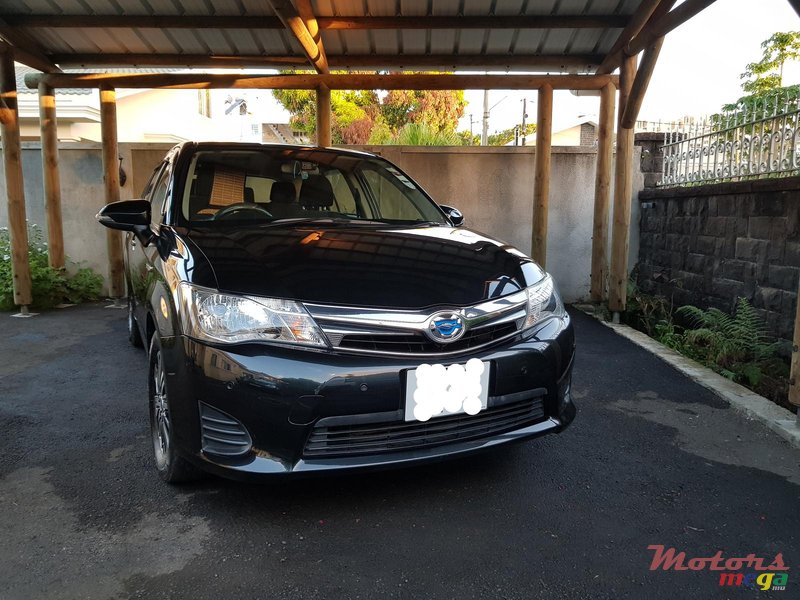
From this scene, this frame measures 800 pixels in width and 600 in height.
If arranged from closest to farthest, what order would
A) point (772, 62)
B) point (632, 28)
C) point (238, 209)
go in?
point (238, 209)
point (632, 28)
point (772, 62)

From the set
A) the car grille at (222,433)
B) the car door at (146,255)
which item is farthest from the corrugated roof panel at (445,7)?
the car grille at (222,433)

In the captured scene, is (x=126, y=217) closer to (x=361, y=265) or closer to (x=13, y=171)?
(x=361, y=265)

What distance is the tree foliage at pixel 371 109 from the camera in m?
30.6

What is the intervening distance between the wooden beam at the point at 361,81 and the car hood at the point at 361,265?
420cm

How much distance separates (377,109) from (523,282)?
32.9m

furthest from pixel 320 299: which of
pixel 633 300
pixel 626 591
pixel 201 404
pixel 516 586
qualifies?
pixel 633 300

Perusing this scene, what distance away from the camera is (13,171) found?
645 centimetres

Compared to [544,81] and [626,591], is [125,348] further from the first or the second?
[544,81]

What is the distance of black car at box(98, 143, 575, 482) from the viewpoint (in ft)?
6.87

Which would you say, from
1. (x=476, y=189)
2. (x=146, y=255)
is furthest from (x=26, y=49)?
(x=476, y=189)

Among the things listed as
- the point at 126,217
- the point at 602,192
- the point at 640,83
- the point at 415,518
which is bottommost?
the point at 415,518

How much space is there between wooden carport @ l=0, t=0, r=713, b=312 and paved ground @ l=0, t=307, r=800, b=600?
11.6ft

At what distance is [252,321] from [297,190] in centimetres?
150

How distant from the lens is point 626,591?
1965 mm
